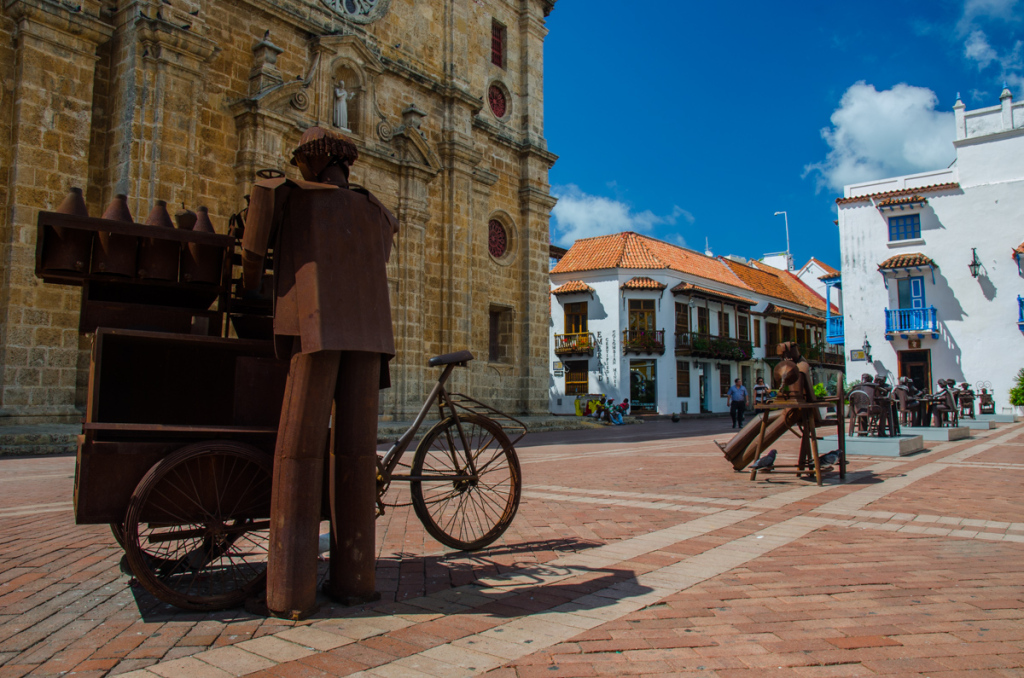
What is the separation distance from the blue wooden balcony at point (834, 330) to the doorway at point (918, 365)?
1136cm

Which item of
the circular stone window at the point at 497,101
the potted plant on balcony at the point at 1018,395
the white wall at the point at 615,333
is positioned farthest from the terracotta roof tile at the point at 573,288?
the potted plant on balcony at the point at 1018,395

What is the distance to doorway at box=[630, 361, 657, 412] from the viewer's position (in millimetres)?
37125

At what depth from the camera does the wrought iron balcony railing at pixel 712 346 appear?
3805 centimetres

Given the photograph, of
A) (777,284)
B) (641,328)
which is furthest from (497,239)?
(777,284)

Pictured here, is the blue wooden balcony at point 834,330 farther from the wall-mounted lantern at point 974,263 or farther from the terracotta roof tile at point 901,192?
the wall-mounted lantern at point 974,263

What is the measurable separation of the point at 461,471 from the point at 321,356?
5.08 ft

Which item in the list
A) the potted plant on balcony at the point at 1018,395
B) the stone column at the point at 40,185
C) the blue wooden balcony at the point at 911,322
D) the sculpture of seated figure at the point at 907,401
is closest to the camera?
the stone column at the point at 40,185

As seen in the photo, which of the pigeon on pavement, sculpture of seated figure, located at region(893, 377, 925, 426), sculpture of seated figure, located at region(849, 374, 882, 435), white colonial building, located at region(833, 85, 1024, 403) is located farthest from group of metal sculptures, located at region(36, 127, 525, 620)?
white colonial building, located at region(833, 85, 1024, 403)

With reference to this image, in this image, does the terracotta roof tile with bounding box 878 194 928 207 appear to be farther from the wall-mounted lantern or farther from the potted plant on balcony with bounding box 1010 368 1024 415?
the potted plant on balcony with bounding box 1010 368 1024 415

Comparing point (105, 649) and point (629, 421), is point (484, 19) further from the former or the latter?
point (105, 649)

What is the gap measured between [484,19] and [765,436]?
19477mm

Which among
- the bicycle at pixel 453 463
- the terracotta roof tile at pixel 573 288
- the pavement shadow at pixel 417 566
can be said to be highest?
the terracotta roof tile at pixel 573 288

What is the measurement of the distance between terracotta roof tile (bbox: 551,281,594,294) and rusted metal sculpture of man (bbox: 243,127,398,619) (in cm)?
3432

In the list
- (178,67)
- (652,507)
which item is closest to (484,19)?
(178,67)
